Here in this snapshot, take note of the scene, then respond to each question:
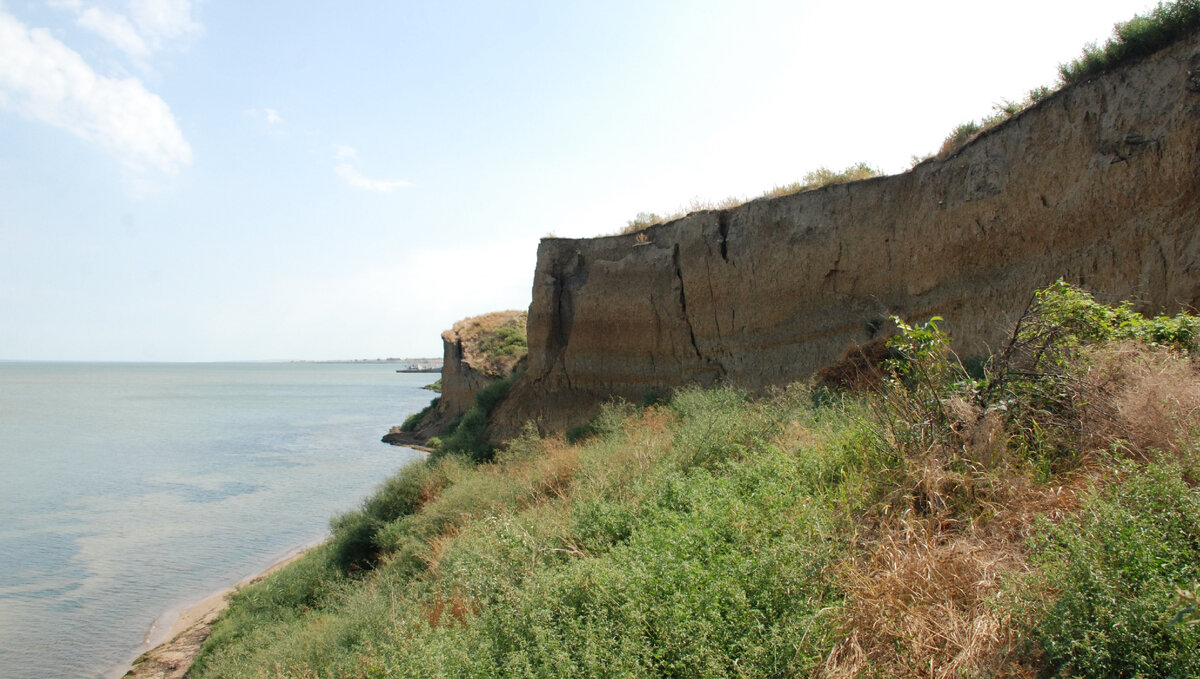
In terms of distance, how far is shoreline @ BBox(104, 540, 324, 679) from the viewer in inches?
435

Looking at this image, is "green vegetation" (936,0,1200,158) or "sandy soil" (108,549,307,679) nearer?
"green vegetation" (936,0,1200,158)

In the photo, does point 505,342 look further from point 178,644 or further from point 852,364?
point 852,364

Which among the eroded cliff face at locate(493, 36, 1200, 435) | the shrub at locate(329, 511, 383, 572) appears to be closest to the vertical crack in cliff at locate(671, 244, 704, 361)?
the eroded cliff face at locate(493, 36, 1200, 435)

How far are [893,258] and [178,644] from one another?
13.9 metres

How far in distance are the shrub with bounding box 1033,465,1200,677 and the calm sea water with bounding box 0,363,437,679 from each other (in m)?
13.6

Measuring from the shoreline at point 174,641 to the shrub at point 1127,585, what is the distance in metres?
12.1

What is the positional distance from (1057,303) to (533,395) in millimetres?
17029

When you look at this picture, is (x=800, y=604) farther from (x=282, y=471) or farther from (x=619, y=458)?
(x=282, y=471)

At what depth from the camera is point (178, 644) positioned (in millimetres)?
11820

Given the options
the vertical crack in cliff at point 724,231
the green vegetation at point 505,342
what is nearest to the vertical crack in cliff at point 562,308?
the vertical crack in cliff at point 724,231

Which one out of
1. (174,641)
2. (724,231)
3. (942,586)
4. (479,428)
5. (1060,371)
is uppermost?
(724,231)

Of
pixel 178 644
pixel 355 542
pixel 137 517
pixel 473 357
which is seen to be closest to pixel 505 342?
pixel 473 357

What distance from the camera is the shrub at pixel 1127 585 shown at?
8.63 feet

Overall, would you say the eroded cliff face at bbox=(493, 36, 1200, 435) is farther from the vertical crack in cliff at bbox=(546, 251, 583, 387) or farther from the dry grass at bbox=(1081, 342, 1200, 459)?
the dry grass at bbox=(1081, 342, 1200, 459)
